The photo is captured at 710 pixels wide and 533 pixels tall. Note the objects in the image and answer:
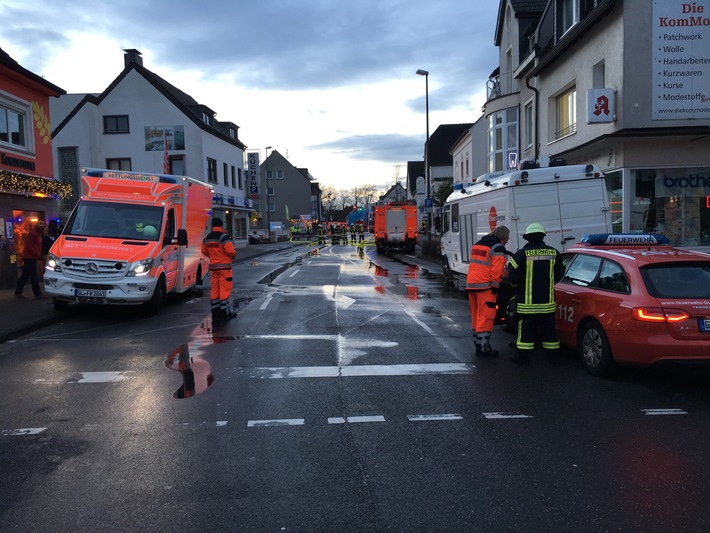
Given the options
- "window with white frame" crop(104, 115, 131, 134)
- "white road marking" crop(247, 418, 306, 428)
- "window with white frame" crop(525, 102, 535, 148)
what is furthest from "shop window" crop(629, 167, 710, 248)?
"window with white frame" crop(104, 115, 131, 134)

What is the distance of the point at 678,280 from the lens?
6.10 m

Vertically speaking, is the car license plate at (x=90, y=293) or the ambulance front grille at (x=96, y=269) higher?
the ambulance front grille at (x=96, y=269)

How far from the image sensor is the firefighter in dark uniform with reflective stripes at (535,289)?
22.8ft

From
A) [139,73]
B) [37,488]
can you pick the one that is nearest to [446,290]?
[37,488]

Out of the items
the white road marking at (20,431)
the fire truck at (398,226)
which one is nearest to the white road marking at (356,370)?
the white road marking at (20,431)

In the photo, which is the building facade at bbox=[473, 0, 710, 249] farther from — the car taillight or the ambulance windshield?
the ambulance windshield

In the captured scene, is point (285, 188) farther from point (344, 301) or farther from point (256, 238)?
point (344, 301)

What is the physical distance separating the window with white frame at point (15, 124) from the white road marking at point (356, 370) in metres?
13.2

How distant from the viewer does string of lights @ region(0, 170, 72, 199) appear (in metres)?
15.2

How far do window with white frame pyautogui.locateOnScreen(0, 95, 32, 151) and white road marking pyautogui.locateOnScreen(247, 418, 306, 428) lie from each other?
14.6m

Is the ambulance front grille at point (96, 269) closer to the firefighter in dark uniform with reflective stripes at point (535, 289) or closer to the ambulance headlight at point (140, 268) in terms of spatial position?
the ambulance headlight at point (140, 268)

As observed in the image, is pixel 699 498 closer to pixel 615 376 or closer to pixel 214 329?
pixel 615 376

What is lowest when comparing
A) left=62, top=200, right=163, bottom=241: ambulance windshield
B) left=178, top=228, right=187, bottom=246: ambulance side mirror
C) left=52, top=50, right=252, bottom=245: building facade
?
left=178, top=228, right=187, bottom=246: ambulance side mirror

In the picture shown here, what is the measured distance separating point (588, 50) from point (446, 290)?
8.26 m
